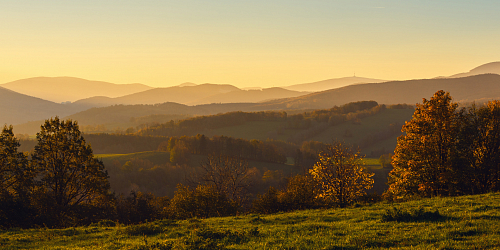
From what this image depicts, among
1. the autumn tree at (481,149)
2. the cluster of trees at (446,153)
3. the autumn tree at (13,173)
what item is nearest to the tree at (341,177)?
the cluster of trees at (446,153)

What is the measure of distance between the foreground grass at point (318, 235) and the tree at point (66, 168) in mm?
15411

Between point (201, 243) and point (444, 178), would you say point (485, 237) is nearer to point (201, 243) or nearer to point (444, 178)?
point (201, 243)

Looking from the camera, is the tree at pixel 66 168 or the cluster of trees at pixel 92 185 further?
the tree at pixel 66 168

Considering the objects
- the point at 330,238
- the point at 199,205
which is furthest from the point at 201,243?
the point at 199,205

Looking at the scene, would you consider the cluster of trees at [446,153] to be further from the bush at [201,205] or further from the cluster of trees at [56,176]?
the cluster of trees at [56,176]

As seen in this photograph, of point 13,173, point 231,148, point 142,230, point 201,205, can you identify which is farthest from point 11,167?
point 231,148

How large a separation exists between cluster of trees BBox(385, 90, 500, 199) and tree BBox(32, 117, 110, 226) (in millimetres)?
35944

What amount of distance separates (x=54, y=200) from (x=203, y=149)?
494ft

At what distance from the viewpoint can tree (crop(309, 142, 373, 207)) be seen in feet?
122

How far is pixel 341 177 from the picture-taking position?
125 ft

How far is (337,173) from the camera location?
125 feet

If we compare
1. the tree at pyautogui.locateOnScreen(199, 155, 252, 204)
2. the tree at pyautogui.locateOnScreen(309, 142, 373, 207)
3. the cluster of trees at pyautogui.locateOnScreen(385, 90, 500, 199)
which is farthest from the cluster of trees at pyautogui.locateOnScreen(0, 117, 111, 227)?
the cluster of trees at pyautogui.locateOnScreen(385, 90, 500, 199)

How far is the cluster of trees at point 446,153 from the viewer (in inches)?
1362

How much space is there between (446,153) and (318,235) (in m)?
28.1
